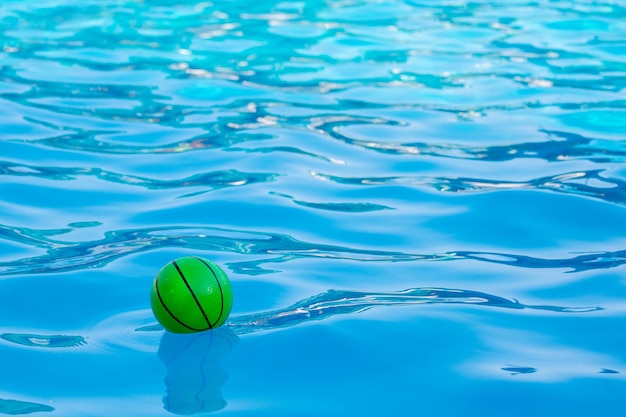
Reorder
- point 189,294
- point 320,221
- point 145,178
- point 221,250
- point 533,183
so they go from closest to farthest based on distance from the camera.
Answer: point 189,294 → point 221,250 → point 320,221 → point 533,183 → point 145,178

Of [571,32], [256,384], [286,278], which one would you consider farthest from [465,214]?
[571,32]

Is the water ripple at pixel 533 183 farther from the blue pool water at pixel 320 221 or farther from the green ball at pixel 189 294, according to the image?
the green ball at pixel 189 294

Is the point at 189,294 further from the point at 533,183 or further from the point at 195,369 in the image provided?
the point at 533,183

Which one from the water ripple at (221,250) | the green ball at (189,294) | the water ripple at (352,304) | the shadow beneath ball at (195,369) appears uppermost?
the water ripple at (221,250)

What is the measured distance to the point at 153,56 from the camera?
358 inches

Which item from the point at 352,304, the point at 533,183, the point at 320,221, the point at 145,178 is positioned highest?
the point at 145,178

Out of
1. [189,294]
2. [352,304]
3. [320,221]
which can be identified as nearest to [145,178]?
[320,221]

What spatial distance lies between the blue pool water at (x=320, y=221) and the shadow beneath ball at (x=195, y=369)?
0.01 metres

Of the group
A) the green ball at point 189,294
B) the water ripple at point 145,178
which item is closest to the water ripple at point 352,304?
the green ball at point 189,294

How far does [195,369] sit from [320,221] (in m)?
1.64

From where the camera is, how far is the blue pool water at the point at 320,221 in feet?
11.9

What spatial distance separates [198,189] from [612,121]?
10.1ft

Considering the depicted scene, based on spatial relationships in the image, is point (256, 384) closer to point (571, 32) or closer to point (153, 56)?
point (153, 56)

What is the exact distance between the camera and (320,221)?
5.24 meters
